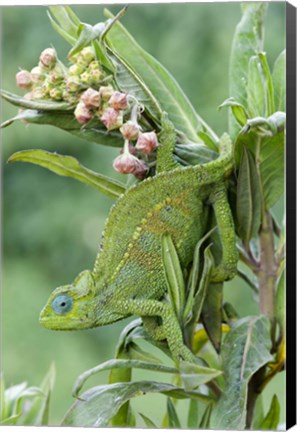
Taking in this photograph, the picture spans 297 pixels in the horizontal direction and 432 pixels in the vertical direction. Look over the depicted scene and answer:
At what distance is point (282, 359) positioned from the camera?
→ 1.43 m

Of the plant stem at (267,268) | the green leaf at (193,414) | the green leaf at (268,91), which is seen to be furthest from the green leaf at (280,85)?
the green leaf at (193,414)

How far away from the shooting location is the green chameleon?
4.55 feet

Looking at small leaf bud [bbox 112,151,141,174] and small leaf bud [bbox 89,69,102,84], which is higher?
small leaf bud [bbox 89,69,102,84]

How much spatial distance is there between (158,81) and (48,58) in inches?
7.7

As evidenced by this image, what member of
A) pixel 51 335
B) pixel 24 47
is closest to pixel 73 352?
pixel 51 335

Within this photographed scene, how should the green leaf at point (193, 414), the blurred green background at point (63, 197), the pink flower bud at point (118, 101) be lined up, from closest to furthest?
the pink flower bud at point (118, 101)
the green leaf at point (193, 414)
the blurred green background at point (63, 197)

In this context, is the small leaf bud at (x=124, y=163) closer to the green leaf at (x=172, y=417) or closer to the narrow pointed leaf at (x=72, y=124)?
the narrow pointed leaf at (x=72, y=124)

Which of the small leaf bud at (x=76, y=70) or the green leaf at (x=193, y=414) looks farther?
the green leaf at (x=193, y=414)

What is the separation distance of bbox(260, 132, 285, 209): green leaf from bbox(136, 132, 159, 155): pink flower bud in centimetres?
16

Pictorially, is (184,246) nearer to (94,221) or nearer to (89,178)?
(89,178)

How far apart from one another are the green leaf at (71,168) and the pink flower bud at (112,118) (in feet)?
0.42

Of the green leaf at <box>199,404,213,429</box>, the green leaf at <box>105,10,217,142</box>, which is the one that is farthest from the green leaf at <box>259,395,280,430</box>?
the green leaf at <box>105,10,217,142</box>

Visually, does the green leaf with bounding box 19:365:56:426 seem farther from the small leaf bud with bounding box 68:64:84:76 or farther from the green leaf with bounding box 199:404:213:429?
the small leaf bud with bounding box 68:64:84:76

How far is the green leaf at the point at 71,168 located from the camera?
56.1 inches
